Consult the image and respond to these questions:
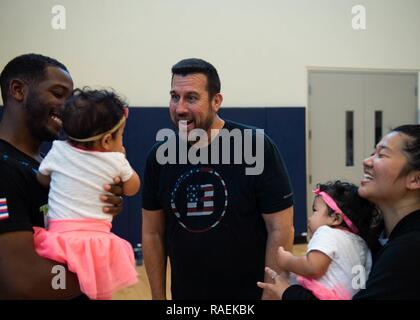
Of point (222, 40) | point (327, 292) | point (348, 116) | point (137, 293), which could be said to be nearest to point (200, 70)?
point (327, 292)

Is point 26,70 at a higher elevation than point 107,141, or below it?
higher

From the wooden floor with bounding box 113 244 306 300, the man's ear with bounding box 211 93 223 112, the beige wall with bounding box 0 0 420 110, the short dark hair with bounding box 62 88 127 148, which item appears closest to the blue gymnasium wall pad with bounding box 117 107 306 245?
the beige wall with bounding box 0 0 420 110

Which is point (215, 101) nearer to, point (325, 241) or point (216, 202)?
point (216, 202)

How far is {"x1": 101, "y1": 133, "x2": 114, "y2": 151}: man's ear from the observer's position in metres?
1.33

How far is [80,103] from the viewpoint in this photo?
1.30 meters

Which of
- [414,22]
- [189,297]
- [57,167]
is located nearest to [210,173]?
[189,297]

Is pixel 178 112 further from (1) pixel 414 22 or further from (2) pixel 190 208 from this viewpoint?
(1) pixel 414 22

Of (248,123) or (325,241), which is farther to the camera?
(248,123)

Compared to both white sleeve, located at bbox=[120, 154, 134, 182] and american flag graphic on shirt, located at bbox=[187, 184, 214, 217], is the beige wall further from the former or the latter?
white sleeve, located at bbox=[120, 154, 134, 182]

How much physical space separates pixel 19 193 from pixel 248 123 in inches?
159

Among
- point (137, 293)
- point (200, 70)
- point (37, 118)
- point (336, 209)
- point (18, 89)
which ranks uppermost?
point (200, 70)

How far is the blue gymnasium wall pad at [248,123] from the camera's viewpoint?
4715 mm

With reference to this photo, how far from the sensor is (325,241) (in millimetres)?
1415

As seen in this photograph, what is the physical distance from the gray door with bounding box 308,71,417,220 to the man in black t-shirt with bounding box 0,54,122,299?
4525 mm
